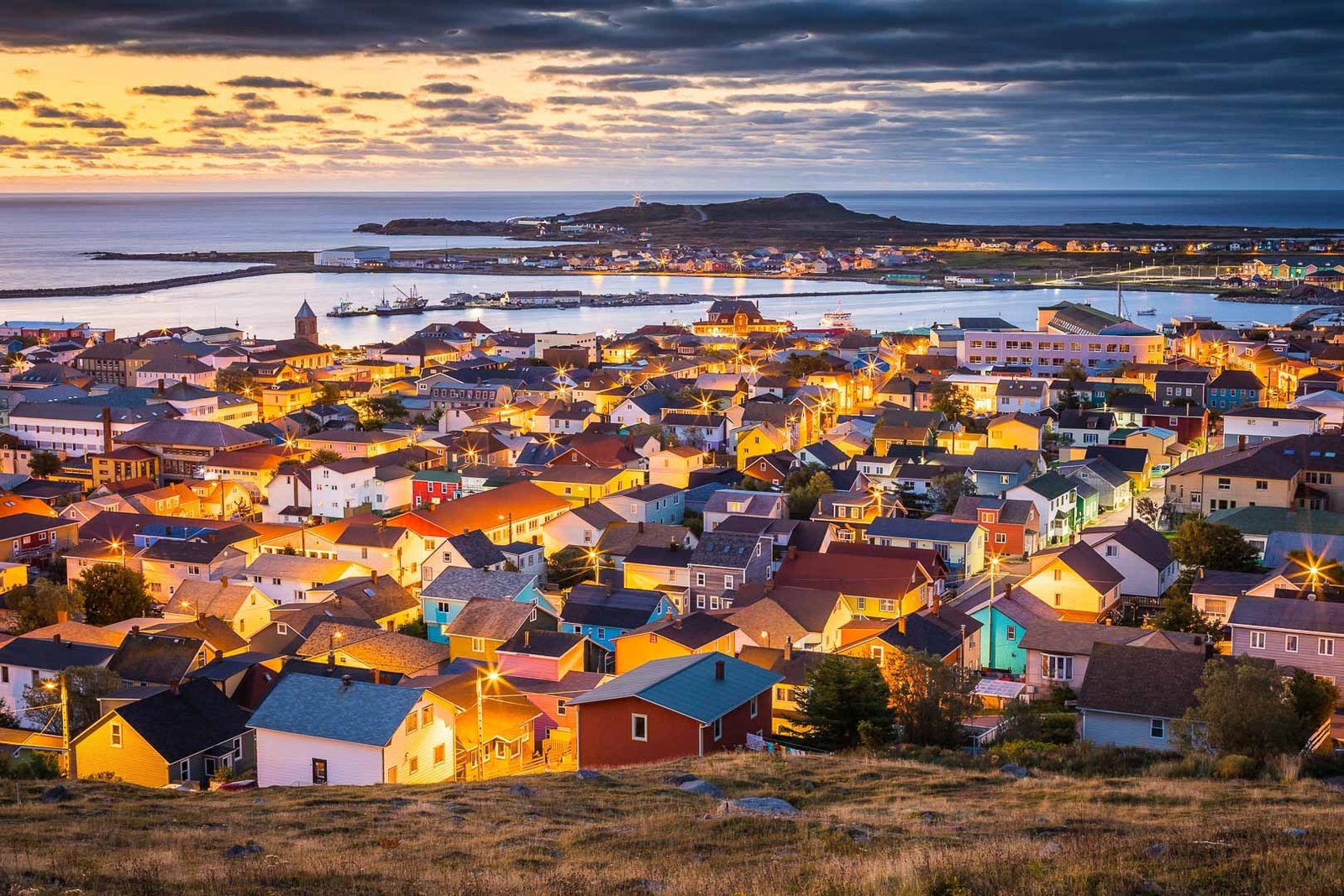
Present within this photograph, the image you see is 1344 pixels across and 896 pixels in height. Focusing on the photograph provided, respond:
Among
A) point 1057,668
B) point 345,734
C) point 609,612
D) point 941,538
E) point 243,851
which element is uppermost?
point 243,851

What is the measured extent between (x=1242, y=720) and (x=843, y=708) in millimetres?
2902

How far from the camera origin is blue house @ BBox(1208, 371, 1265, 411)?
3262cm

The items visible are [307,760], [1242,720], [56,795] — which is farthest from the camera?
[307,760]

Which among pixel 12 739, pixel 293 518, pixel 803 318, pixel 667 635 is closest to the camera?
pixel 12 739

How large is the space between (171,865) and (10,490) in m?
22.6

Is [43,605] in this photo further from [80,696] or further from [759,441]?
[759,441]

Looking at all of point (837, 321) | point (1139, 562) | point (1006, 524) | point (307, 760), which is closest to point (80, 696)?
point (307, 760)

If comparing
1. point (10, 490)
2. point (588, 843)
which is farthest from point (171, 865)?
point (10, 490)

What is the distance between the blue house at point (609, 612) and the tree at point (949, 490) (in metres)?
7.55

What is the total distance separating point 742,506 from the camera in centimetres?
2106

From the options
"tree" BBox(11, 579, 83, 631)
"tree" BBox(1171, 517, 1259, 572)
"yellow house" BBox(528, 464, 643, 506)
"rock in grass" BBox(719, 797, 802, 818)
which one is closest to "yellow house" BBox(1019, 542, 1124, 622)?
"tree" BBox(1171, 517, 1259, 572)

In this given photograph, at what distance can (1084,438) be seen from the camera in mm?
27828

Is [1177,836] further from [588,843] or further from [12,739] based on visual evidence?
[12,739]

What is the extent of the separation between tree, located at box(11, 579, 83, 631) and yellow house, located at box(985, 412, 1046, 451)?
17879 millimetres
